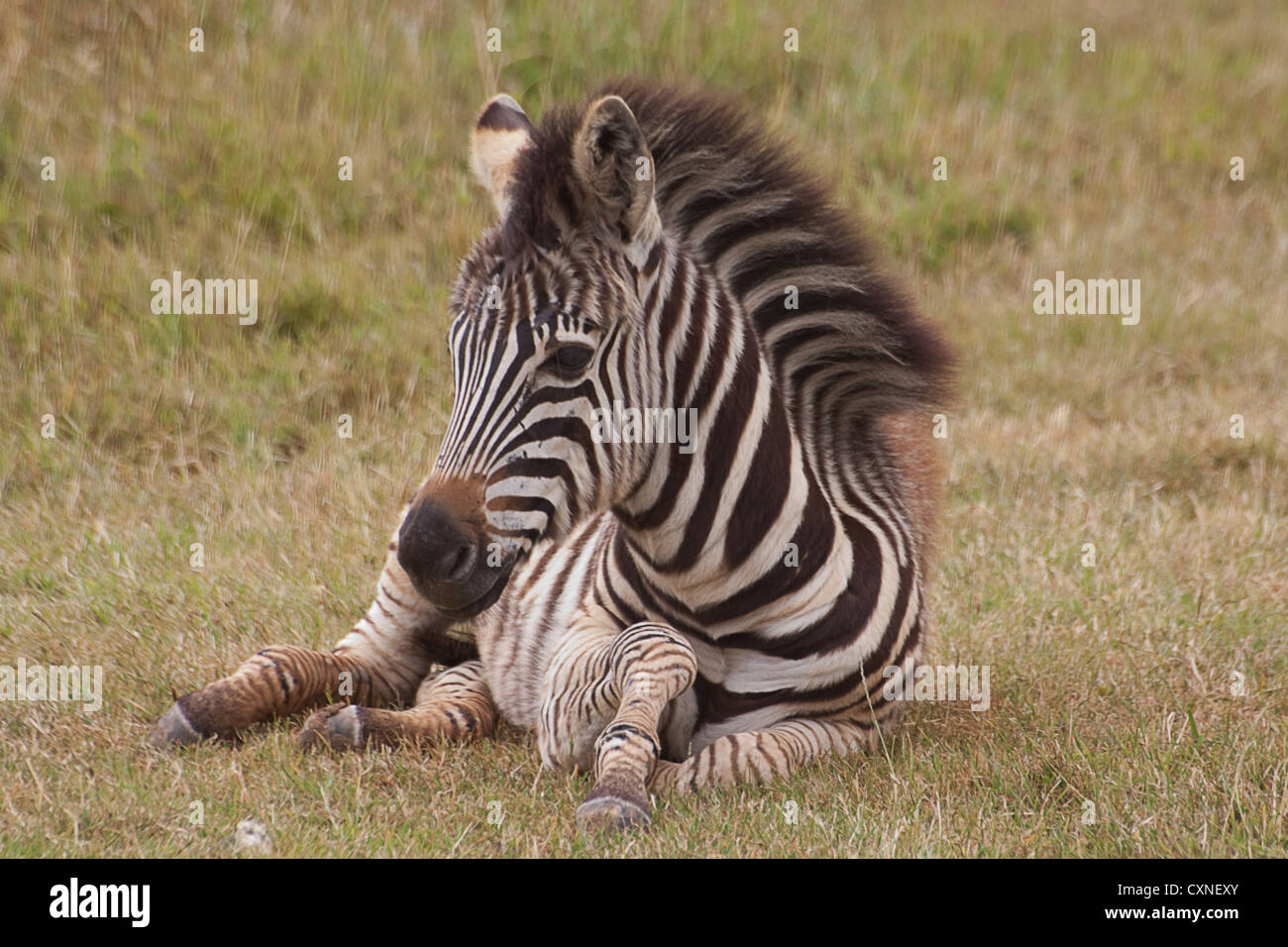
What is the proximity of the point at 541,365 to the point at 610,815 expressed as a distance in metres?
1.25

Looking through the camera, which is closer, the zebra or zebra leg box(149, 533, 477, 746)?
the zebra

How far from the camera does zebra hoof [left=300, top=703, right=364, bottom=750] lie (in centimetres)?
505

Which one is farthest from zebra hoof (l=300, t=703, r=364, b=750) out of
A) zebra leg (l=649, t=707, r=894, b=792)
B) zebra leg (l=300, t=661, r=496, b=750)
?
zebra leg (l=649, t=707, r=894, b=792)

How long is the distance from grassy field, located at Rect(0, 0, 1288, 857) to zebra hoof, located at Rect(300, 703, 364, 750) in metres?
0.08

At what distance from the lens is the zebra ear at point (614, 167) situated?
13.6 ft

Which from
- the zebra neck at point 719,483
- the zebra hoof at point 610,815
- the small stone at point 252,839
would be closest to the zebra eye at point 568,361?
the zebra neck at point 719,483

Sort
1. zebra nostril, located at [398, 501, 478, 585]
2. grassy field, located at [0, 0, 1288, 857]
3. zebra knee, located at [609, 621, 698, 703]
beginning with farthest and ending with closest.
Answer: grassy field, located at [0, 0, 1288, 857] < zebra knee, located at [609, 621, 698, 703] < zebra nostril, located at [398, 501, 478, 585]

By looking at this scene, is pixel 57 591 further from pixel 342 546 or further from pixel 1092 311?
pixel 1092 311

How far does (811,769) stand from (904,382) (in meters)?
1.33

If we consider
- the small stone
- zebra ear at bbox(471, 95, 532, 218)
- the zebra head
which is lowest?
the small stone

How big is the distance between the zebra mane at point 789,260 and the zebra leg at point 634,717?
95 centimetres

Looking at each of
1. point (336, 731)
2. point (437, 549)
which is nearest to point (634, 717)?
point (437, 549)

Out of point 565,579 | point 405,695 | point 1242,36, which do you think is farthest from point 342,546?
point 1242,36

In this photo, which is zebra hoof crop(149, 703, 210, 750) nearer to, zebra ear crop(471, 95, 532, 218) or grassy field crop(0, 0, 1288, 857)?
grassy field crop(0, 0, 1288, 857)
